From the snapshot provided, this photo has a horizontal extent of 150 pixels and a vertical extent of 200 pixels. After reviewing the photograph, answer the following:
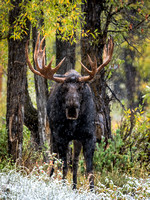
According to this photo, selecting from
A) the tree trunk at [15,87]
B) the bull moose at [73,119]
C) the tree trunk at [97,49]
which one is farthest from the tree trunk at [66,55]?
the bull moose at [73,119]

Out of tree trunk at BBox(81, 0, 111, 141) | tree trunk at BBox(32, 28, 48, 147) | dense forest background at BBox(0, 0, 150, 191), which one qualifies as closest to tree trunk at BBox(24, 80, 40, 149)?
dense forest background at BBox(0, 0, 150, 191)

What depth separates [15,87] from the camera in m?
8.47

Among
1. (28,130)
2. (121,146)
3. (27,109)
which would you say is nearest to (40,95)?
(27,109)

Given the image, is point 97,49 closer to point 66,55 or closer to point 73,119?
point 66,55

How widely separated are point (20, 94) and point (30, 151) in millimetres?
1373

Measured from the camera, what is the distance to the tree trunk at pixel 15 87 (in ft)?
27.7

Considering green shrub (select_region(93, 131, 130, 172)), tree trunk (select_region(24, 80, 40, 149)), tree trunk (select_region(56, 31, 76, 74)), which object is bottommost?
green shrub (select_region(93, 131, 130, 172))

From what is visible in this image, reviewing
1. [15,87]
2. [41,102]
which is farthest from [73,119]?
[41,102]

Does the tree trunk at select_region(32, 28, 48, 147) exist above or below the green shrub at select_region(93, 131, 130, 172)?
above

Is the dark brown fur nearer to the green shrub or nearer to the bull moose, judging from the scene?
the bull moose

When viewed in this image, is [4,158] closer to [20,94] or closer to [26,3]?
[20,94]

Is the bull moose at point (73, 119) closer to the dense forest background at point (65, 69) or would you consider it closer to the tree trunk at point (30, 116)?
the dense forest background at point (65, 69)

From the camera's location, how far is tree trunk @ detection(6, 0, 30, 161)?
27.7ft

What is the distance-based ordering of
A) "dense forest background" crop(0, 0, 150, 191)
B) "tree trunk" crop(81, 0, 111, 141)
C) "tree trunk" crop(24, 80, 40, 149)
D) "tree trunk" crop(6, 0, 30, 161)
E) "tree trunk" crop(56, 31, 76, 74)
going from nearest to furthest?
"dense forest background" crop(0, 0, 150, 191), "tree trunk" crop(6, 0, 30, 161), "tree trunk" crop(81, 0, 111, 141), "tree trunk" crop(56, 31, 76, 74), "tree trunk" crop(24, 80, 40, 149)
